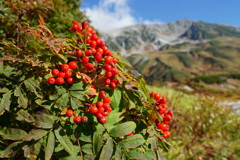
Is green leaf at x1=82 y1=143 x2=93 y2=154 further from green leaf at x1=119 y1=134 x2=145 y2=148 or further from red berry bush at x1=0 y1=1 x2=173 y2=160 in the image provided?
green leaf at x1=119 y1=134 x2=145 y2=148

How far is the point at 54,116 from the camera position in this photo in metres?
1.32

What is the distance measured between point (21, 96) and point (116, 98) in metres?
0.71

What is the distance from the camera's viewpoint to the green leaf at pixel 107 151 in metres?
1.22

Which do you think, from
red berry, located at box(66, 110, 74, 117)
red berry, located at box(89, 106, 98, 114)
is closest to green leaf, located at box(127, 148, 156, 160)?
red berry, located at box(89, 106, 98, 114)

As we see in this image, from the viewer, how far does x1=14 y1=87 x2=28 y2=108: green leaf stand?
1331 mm

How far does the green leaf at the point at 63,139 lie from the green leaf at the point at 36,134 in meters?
0.09

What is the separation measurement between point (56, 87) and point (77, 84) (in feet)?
0.49

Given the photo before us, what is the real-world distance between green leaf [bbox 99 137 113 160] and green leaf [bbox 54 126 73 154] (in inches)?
8.2

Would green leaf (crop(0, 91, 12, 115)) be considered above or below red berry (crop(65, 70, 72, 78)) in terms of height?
below

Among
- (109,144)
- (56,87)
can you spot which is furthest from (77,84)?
(109,144)

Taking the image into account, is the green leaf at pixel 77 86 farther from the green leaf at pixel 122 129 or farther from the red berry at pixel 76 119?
the green leaf at pixel 122 129

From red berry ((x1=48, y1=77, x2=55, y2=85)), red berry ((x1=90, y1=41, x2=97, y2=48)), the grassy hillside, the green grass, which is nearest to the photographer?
red berry ((x1=48, y1=77, x2=55, y2=85))

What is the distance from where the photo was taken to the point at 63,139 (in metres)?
1.25

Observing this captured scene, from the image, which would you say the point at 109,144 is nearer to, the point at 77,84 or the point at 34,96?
the point at 77,84
